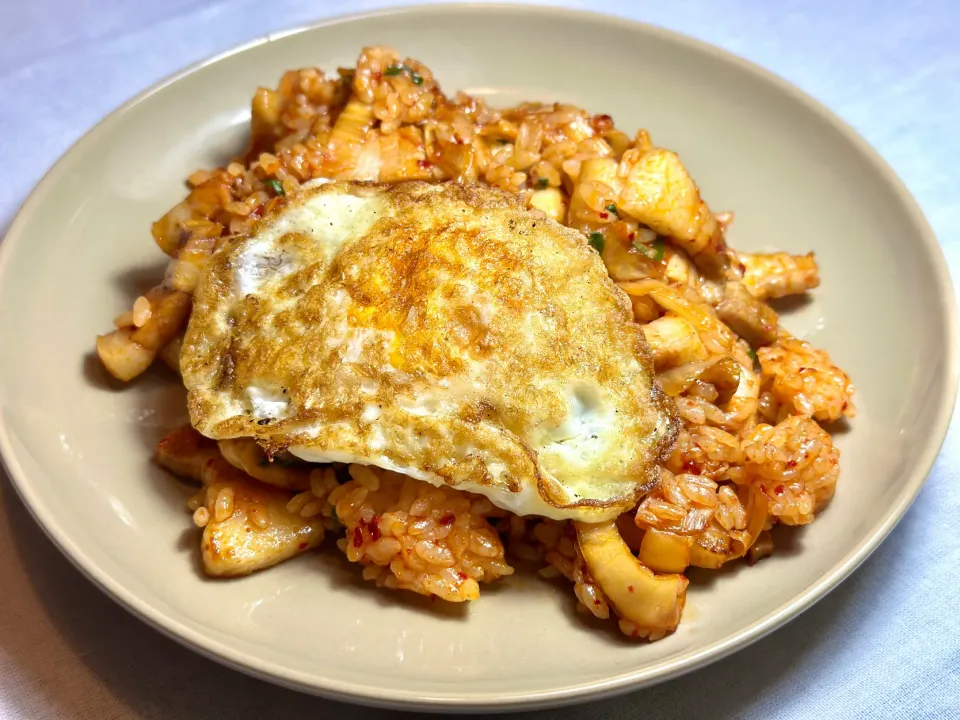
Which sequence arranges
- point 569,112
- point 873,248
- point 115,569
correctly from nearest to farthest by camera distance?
1. point 115,569
2. point 873,248
3. point 569,112

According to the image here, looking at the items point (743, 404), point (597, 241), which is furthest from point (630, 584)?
point (597, 241)

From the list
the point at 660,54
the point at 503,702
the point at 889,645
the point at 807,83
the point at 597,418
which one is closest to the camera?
the point at 503,702

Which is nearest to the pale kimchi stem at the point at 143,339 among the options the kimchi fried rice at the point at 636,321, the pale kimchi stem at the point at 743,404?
the kimchi fried rice at the point at 636,321

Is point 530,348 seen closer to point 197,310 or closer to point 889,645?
point 197,310

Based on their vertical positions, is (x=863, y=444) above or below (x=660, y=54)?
below

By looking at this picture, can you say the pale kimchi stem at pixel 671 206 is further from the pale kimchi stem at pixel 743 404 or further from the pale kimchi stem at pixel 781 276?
the pale kimchi stem at pixel 743 404

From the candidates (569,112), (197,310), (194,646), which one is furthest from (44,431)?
(569,112)

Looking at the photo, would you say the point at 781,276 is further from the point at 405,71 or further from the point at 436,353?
the point at 405,71

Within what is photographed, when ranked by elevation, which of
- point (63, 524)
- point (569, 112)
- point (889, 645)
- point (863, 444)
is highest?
point (569, 112)
